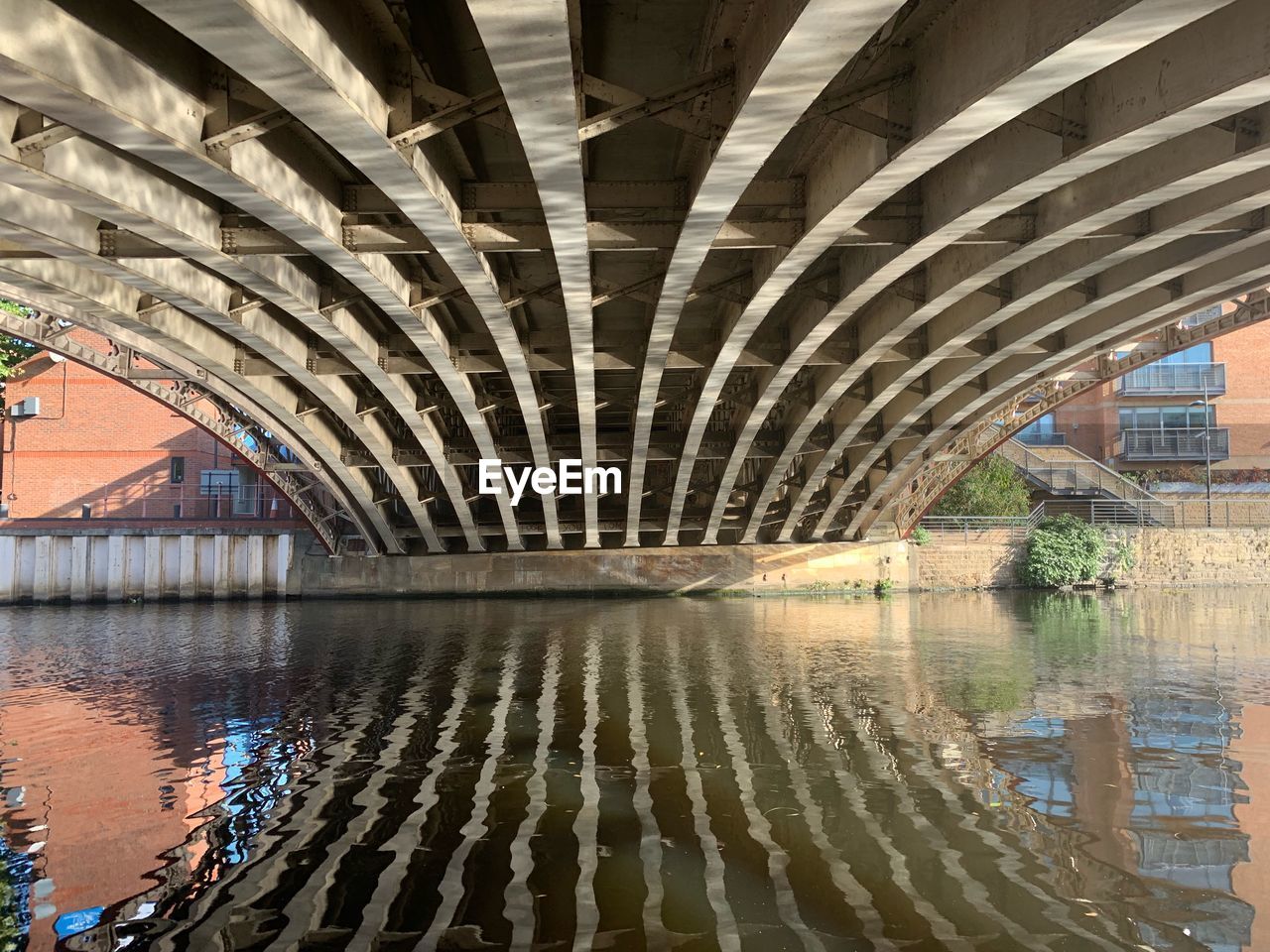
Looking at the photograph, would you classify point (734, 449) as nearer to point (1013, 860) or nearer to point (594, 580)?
point (594, 580)

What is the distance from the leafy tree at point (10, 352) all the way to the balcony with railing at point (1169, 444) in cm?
4292

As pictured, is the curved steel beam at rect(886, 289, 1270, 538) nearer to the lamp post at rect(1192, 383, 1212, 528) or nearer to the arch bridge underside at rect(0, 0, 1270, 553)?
the arch bridge underside at rect(0, 0, 1270, 553)

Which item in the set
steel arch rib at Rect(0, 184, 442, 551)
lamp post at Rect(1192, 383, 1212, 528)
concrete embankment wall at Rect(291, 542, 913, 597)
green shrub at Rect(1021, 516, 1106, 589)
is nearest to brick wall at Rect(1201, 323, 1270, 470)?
lamp post at Rect(1192, 383, 1212, 528)

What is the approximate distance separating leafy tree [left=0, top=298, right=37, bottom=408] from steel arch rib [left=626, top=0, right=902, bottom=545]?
2268cm

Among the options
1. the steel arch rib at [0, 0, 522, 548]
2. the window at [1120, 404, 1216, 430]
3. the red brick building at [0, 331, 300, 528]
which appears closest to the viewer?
the steel arch rib at [0, 0, 522, 548]

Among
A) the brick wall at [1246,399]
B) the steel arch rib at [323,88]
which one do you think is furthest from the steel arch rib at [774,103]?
the brick wall at [1246,399]

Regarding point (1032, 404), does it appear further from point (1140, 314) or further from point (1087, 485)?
point (1140, 314)

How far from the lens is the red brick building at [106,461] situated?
3269cm

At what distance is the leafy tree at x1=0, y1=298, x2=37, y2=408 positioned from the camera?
26406 mm

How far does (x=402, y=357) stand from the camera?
16.4 m

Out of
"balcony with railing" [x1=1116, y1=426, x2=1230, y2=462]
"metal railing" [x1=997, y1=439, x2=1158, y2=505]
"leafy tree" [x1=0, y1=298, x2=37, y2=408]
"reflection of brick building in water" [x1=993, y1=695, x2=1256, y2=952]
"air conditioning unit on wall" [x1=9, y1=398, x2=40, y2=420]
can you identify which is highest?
"leafy tree" [x1=0, y1=298, x2=37, y2=408]

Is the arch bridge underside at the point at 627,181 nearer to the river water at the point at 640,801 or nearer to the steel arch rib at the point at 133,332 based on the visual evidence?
the steel arch rib at the point at 133,332

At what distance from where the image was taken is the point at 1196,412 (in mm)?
44094

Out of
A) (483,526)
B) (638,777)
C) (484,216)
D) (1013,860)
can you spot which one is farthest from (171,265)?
(483,526)
